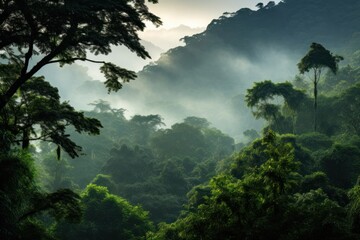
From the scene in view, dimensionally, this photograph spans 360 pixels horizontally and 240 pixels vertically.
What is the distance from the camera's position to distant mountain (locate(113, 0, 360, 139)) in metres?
127

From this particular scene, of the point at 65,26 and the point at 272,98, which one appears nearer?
the point at 65,26

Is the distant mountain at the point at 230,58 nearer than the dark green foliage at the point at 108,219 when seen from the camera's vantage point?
No

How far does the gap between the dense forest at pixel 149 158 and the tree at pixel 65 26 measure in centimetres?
4

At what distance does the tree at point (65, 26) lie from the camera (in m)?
8.30

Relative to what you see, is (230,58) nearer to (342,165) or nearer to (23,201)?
(342,165)

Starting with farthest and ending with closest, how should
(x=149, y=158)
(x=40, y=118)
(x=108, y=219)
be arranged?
(x=149, y=158) < (x=108, y=219) < (x=40, y=118)

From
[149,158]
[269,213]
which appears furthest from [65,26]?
[149,158]

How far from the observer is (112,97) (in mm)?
134875

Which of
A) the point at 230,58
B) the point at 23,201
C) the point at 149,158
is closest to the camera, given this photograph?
the point at 23,201

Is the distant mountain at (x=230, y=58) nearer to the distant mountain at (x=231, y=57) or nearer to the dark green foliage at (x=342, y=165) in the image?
the distant mountain at (x=231, y=57)

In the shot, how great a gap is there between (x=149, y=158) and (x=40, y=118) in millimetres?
42304

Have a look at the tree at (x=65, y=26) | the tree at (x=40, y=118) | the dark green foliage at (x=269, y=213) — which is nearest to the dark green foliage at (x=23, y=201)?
the tree at (x=40, y=118)

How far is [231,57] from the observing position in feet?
438

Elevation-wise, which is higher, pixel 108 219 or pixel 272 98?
pixel 272 98
